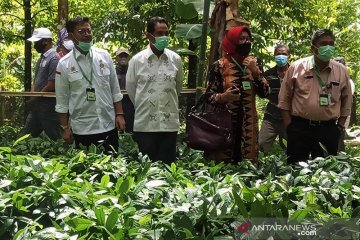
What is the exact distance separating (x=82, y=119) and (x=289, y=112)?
1765 mm

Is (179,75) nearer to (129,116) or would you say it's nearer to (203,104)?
(203,104)

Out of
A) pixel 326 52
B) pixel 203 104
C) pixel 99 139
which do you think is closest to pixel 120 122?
pixel 99 139

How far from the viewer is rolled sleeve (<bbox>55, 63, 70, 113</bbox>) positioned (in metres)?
4.71

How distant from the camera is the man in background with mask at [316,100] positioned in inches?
180

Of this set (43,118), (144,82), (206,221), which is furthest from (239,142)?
(43,118)

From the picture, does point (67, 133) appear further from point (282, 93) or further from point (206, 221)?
point (206, 221)

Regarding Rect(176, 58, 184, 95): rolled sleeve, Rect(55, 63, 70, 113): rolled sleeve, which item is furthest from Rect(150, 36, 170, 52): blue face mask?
Rect(55, 63, 70, 113): rolled sleeve

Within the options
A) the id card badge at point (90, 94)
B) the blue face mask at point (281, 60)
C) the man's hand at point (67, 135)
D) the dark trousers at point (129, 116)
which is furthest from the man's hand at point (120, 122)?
the blue face mask at point (281, 60)

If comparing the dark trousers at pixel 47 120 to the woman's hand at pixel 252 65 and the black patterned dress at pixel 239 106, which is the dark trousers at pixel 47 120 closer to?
the black patterned dress at pixel 239 106

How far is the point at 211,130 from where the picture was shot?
14.2 feet

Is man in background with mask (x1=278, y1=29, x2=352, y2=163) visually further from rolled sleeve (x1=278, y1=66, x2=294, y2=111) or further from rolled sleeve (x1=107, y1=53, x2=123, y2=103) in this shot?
rolled sleeve (x1=107, y1=53, x2=123, y2=103)

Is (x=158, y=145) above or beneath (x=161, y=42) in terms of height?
beneath

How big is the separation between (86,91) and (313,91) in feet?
6.18

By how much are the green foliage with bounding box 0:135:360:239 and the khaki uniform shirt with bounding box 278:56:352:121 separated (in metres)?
0.80
